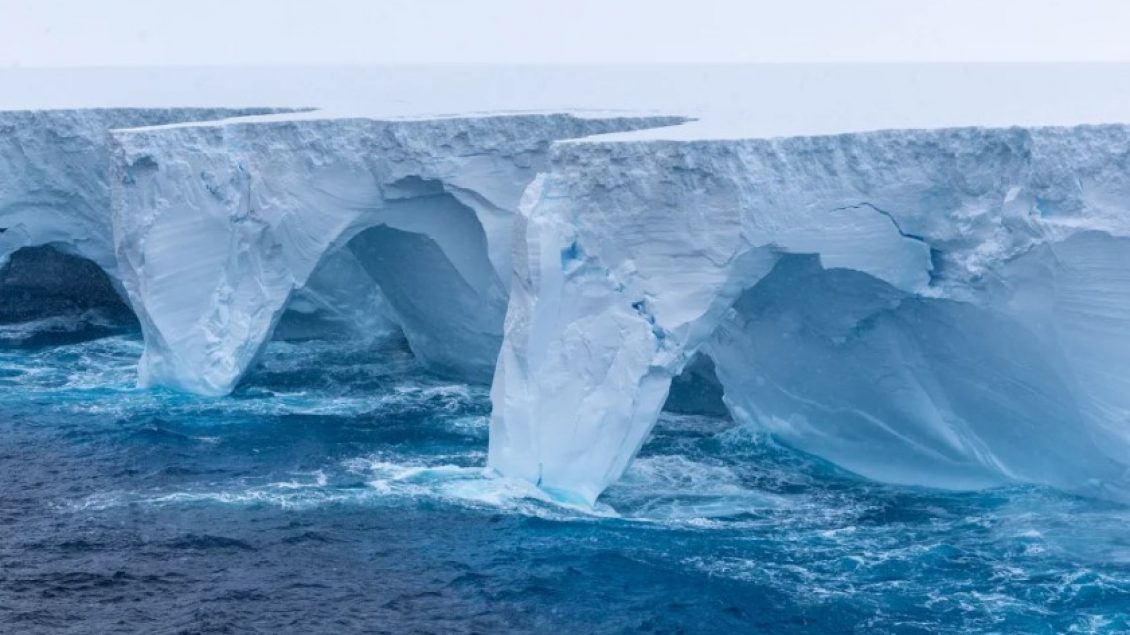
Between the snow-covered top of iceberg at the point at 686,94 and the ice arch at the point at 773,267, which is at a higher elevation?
the snow-covered top of iceberg at the point at 686,94

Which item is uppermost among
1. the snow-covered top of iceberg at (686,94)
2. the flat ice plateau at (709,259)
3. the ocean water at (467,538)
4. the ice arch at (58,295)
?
the snow-covered top of iceberg at (686,94)

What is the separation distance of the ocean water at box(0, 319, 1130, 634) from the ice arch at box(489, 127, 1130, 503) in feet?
2.11

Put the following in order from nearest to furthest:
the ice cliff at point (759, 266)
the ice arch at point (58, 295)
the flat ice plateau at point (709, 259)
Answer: the ice cliff at point (759, 266)
the flat ice plateau at point (709, 259)
the ice arch at point (58, 295)

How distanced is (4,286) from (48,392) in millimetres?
4706

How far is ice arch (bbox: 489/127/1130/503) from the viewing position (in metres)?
11.2

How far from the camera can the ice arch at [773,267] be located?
443 inches

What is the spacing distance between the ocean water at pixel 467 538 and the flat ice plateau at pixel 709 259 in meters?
0.62

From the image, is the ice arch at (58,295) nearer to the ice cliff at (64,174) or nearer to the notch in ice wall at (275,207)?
the ice cliff at (64,174)

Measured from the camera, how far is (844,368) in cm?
1268

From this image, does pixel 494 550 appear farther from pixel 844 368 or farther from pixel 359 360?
pixel 359 360

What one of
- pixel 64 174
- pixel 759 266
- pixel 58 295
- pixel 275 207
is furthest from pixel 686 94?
pixel 58 295

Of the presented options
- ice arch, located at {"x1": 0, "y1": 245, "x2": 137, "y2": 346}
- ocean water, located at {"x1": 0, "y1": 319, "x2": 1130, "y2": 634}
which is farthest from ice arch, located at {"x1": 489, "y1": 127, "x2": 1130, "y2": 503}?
ice arch, located at {"x1": 0, "y1": 245, "x2": 137, "y2": 346}

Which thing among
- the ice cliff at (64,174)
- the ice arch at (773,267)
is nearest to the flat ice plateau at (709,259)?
the ice arch at (773,267)

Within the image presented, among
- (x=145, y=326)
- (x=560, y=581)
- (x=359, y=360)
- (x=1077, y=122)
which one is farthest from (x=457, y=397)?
(x=1077, y=122)
